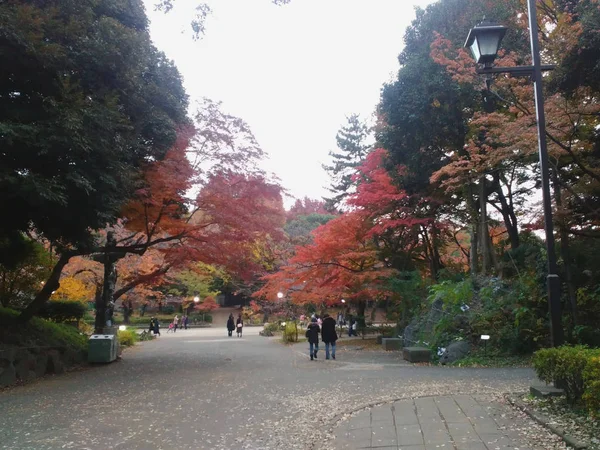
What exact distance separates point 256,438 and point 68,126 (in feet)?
21.6

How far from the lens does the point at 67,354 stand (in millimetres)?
13148

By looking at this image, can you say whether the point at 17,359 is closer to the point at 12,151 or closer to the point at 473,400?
the point at 12,151

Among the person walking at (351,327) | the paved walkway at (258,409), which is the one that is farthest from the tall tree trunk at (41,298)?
the person walking at (351,327)

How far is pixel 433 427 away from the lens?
18.7 ft

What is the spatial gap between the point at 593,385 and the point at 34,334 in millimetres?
13015

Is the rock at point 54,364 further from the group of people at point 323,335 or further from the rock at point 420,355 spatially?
the rock at point 420,355

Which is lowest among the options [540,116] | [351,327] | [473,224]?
[351,327]

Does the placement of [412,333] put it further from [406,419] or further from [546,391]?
[406,419]

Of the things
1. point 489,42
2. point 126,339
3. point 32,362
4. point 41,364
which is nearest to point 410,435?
point 489,42

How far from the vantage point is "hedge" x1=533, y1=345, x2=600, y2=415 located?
4988mm

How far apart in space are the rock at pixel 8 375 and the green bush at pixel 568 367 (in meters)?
10.3

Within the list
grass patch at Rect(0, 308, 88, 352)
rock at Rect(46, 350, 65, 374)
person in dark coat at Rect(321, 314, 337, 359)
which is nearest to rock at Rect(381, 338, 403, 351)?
person in dark coat at Rect(321, 314, 337, 359)

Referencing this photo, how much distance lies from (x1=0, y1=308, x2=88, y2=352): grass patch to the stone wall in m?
0.23

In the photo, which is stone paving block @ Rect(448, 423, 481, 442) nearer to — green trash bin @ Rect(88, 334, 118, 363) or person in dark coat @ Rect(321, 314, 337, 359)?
person in dark coat @ Rect(321, 314, 337, 359)
